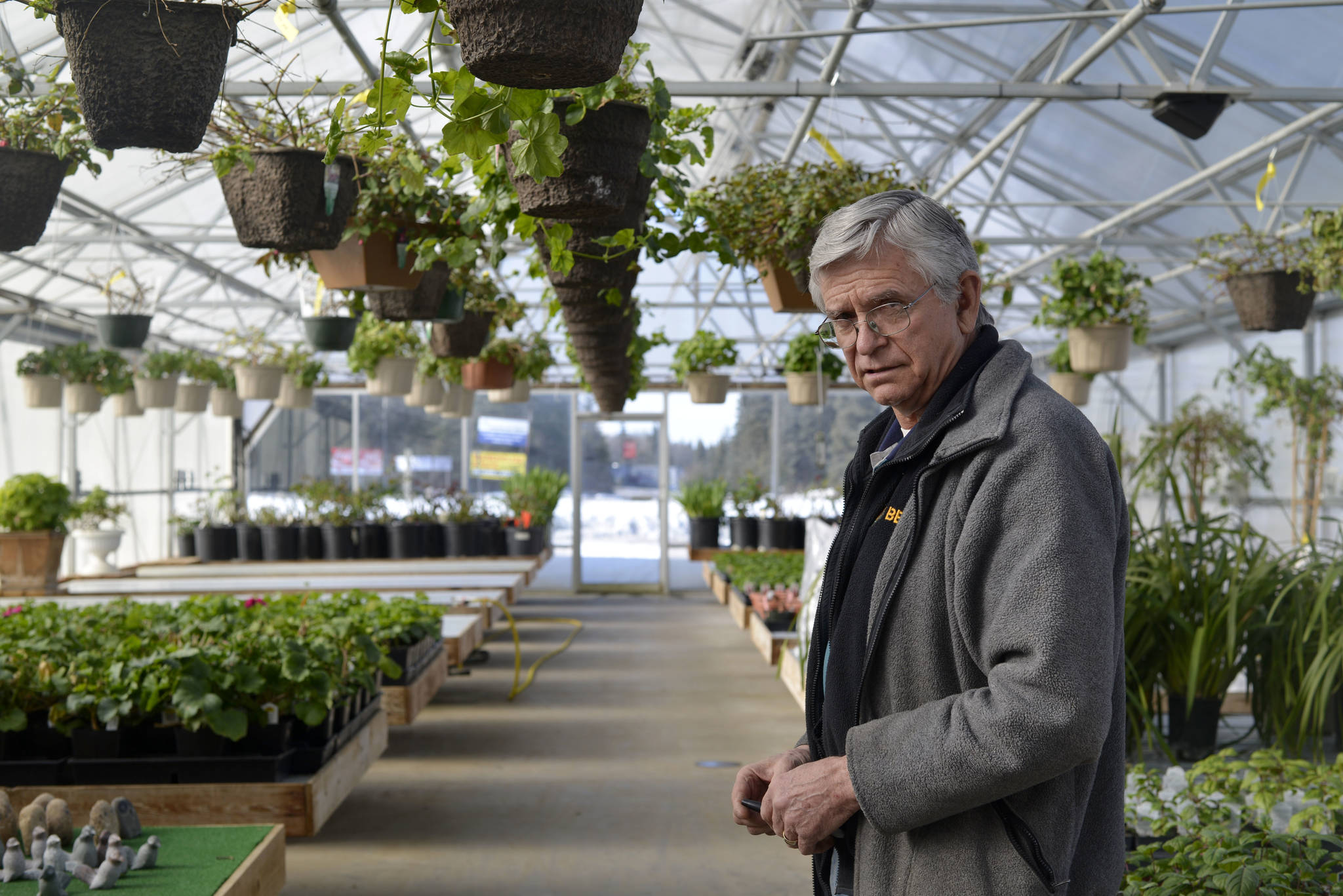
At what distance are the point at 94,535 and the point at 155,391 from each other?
1.21m

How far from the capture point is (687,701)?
6.36 metres

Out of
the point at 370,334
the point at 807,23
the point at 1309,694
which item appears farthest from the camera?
the point at 370,334

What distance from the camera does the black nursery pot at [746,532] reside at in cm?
1098

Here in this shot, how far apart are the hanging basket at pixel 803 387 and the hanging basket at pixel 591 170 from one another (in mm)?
5244

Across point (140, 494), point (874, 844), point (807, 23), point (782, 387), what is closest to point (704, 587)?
point (782, 387)

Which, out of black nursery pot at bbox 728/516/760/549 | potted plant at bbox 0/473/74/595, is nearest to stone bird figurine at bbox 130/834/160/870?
potted plant at bbox 0/473/74/595

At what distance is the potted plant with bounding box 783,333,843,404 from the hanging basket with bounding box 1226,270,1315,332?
7.51 feet

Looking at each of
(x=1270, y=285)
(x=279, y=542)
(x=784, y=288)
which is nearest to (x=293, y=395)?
(x=279, y=542)

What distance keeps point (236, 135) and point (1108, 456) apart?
2298mm

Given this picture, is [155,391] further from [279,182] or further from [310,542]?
[279,182]

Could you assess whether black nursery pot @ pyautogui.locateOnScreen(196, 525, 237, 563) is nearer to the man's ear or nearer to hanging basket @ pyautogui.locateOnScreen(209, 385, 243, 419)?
hanging basket @ pyautogui.locateOnScreen(209, 385, 243, 419)

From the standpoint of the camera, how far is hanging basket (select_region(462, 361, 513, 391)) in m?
7.14

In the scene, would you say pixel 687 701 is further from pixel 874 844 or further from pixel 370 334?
pixel 874 844

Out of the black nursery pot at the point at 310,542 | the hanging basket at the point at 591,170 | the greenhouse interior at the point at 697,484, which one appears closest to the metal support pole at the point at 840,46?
the greenhouse interior at the point at 697,484
